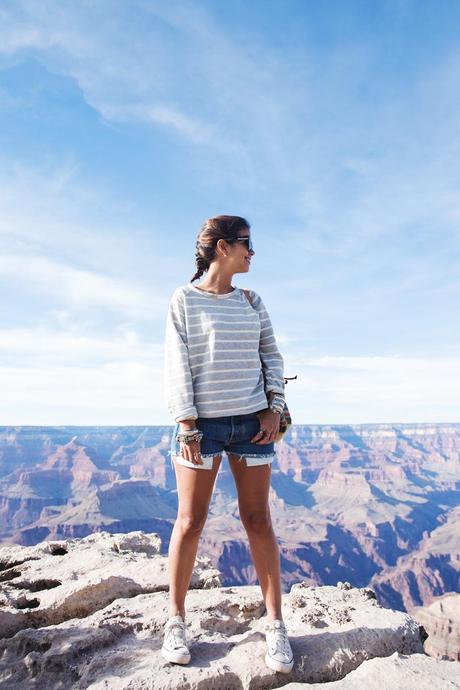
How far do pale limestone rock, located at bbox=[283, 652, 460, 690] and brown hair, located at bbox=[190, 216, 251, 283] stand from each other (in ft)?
7.70

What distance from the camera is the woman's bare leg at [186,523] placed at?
2555mm

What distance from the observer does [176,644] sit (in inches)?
96.0

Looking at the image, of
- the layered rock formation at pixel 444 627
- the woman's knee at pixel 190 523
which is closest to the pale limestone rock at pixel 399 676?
the woman's knee at pixel 190 523

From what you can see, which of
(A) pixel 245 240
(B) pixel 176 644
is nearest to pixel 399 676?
(B) pixel 176 644

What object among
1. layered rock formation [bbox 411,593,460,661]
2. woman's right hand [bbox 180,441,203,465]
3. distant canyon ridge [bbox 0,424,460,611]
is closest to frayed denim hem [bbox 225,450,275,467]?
woman's right hand [bbox 180,441,203,465]

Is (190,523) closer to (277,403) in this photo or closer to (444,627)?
(277,403)

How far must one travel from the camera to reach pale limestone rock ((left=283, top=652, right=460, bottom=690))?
6.68ft

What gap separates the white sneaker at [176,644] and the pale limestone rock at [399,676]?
0.54 metres

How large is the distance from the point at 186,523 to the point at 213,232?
68.2 inches

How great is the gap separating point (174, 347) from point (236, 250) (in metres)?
0.73

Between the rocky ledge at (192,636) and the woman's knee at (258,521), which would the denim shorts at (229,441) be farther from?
the rocky ledge at (192,636)

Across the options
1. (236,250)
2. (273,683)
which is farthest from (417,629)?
(236,250)

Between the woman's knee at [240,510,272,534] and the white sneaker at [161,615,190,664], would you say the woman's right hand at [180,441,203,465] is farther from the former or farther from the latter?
the white sneaker at [161,615,190,664]

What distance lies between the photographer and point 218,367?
2633 millimetres
